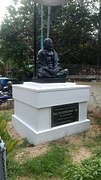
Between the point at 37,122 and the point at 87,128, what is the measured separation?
52.9 inches

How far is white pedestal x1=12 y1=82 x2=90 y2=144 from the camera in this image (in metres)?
4.26

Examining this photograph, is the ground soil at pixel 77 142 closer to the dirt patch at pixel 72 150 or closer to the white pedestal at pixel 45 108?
the dirt patch at pixel 72 150

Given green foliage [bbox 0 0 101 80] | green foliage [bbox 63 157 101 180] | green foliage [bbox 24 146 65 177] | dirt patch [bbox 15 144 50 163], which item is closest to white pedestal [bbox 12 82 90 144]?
dirt patch [bbox 15 144 50 163]

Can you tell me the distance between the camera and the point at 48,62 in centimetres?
494

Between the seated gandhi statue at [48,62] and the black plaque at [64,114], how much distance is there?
2.32 ft

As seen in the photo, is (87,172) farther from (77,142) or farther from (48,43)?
(48,43)

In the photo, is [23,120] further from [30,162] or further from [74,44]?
[74,44]

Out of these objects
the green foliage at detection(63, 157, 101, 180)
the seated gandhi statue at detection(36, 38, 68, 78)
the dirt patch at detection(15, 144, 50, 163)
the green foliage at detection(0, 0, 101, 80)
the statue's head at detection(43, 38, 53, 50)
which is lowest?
the dirt patch at detection(15, 144, 50, 163)

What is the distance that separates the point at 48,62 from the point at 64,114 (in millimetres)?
1207

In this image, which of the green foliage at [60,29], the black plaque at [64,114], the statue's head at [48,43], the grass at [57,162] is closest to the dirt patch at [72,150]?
the grass at [57,162]

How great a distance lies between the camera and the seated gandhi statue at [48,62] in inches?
188

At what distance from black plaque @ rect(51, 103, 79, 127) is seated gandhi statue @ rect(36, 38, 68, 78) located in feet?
2.32

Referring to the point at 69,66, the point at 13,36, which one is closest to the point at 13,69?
the point at 13,36

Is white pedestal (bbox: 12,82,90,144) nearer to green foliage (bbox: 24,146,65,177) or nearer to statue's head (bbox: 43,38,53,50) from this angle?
green foliage (bbox: 24,146,65,177)
